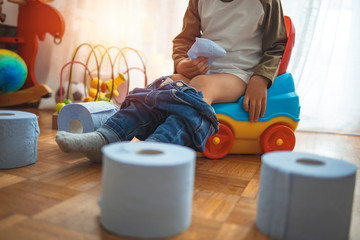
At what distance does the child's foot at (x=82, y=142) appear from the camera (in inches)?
28.5

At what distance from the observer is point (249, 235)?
0.52 metres

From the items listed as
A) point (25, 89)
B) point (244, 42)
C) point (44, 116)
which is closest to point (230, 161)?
point (244, 42)

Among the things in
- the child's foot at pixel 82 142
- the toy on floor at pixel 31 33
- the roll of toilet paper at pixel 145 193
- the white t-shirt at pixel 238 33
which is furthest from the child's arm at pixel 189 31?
the toy on floor at pixel 31 33

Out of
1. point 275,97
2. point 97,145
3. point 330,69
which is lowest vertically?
point 97,145

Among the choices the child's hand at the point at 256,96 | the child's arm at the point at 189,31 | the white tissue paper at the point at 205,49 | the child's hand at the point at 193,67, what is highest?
the child's arm at the point at 189,31

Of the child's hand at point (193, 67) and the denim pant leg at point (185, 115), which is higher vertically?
the child's hand at point (193, 67)

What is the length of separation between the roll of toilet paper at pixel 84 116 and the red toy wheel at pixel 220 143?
35cm

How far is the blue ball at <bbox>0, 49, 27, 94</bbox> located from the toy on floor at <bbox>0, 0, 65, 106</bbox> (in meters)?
0.07

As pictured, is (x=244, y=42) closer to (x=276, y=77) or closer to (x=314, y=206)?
(x=276, y=77)

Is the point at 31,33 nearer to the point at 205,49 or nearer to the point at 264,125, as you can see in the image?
the point at 205,49

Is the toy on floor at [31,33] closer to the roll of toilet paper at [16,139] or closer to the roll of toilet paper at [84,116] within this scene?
the roll of toilet paper at [84,116]

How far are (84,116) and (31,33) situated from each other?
4.29ft

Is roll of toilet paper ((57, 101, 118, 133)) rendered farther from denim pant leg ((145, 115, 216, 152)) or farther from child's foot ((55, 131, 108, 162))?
denim pant leg ((145, 115, 216, 152))

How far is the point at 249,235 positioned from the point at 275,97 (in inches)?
25.4
